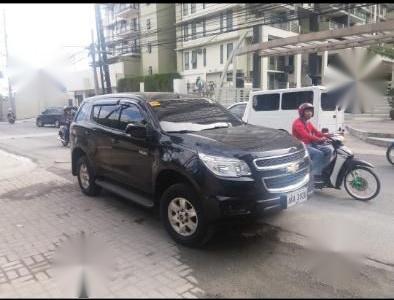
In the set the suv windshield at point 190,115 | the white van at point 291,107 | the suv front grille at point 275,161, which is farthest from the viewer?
the white van at point 291,107

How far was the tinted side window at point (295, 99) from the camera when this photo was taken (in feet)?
36.9

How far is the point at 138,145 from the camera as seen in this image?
504cm

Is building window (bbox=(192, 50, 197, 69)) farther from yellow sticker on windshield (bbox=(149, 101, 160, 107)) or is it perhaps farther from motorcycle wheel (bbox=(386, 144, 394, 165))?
yellow sticker on windshield (bbox=(149, 101, 160, 107))

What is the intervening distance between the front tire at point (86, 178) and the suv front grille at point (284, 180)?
3420 millimetres

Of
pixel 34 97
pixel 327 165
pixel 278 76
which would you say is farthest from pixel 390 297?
pixel 278 76

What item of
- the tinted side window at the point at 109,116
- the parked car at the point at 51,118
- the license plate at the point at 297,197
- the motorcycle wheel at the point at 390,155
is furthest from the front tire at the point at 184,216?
the parked car at the point at 51,118

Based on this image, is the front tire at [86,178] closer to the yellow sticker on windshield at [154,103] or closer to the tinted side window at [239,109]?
the yellow sticker on windshield at [154,103]

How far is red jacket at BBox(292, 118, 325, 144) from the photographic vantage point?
6.28m

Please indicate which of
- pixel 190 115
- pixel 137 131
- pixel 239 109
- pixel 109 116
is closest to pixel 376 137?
pixel 239 109

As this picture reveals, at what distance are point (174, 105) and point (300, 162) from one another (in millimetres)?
1912

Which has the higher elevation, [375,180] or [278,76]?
[278,76]

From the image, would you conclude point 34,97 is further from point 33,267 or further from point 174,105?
point 33,267

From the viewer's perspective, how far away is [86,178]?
6.75 metres

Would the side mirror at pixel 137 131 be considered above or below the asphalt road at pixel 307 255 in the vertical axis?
above
